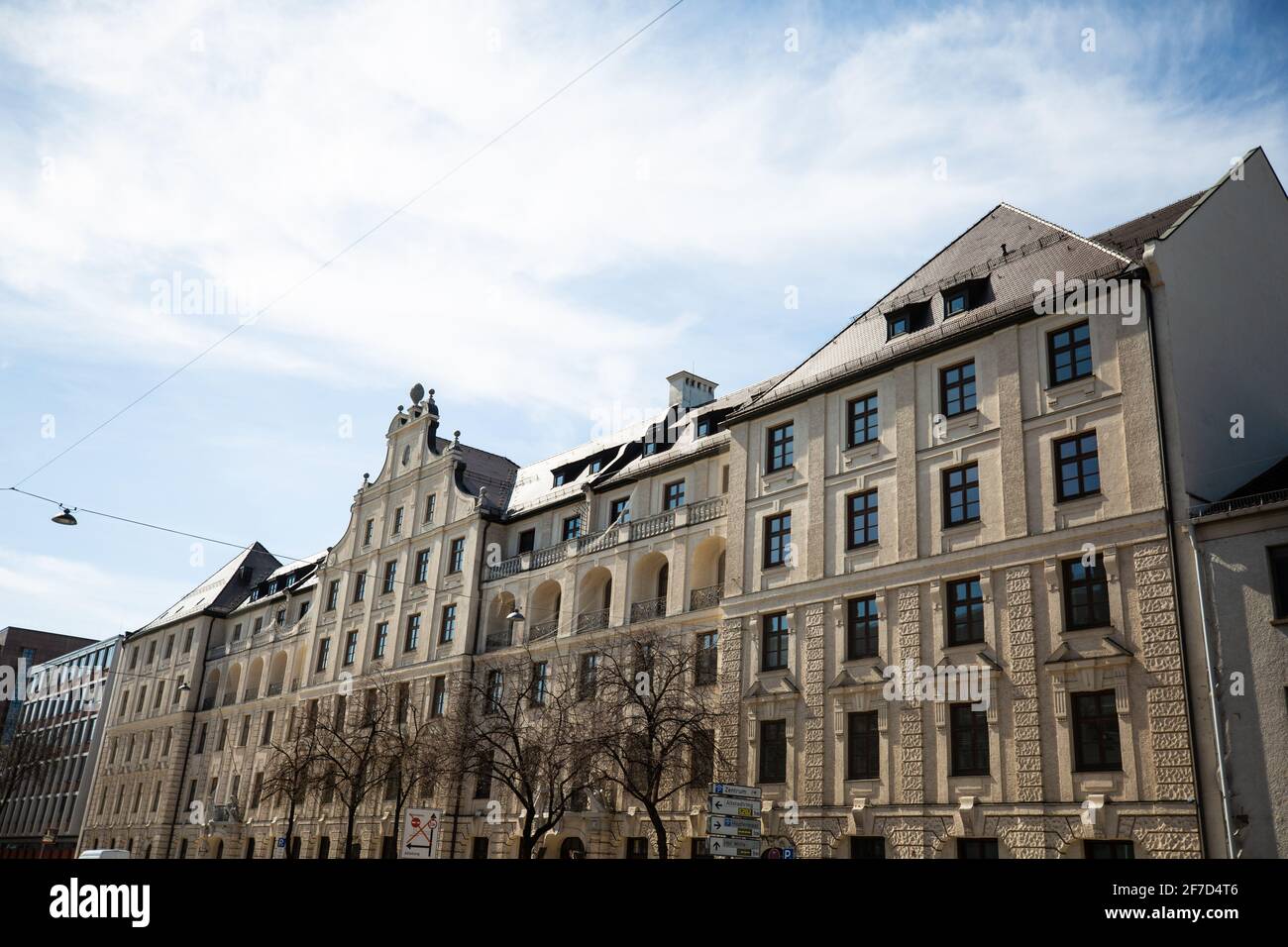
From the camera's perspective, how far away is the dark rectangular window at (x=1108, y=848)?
23.5 m

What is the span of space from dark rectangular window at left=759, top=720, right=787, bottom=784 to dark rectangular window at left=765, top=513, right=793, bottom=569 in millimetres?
5138

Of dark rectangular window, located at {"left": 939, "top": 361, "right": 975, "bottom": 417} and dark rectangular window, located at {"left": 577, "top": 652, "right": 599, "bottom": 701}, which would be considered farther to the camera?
dark rectangular window, located at {"left": 577, "top": 652, "right": 599, "bottom": 701}

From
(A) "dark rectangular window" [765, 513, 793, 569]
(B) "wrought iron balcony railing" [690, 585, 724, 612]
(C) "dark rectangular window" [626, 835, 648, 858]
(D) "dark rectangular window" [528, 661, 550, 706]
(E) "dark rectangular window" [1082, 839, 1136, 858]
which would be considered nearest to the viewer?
(E) "dark rectangular window" [1082, 839, 1136, 858]

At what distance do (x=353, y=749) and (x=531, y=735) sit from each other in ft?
30.3

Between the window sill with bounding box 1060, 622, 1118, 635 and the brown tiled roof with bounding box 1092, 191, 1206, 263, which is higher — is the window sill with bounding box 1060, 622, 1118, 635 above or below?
below

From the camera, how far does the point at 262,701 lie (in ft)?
205

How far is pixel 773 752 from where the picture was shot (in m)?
31.9

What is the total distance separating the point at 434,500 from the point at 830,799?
29.8 metres

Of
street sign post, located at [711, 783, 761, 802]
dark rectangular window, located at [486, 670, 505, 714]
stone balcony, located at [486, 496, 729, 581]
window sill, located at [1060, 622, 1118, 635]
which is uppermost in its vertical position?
stone balcony, located at [486, 496, 729, 581]

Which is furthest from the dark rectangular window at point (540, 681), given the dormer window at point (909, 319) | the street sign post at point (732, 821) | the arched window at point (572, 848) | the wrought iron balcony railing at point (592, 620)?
the dormer window at point (909, 319)

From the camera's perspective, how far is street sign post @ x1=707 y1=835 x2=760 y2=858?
2336cm

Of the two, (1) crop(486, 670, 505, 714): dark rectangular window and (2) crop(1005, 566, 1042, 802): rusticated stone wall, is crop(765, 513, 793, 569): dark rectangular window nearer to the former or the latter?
(2) crop(1005, 566, 1042, 802): rusticated stone wall

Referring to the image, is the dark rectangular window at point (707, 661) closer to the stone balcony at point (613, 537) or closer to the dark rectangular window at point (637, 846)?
the stone balcony at point (613, 537)

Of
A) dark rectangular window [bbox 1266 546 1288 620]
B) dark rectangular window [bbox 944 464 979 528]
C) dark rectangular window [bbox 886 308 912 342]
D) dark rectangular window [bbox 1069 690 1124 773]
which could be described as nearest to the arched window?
dark rectangular window [bbox 944 464 979 528]
